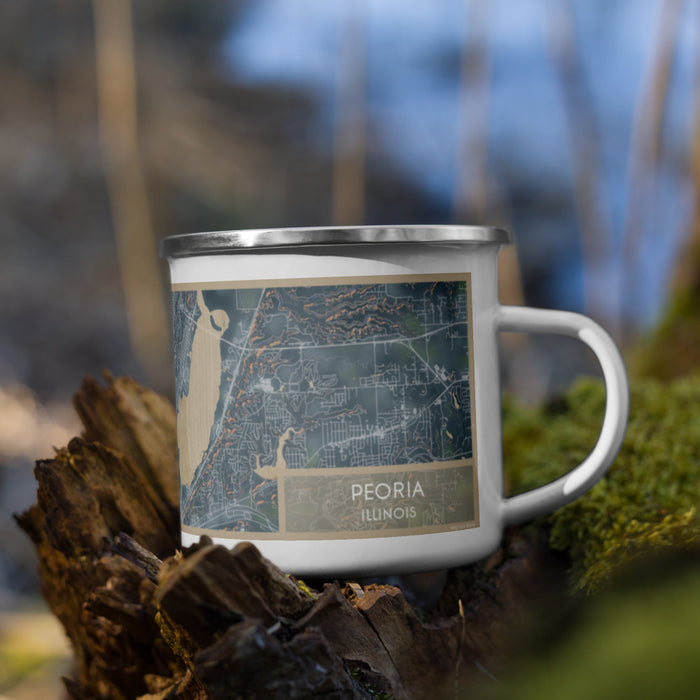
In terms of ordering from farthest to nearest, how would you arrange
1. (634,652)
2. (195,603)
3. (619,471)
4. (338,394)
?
(619,471)
(338,394)
(195,603)
(634,652)

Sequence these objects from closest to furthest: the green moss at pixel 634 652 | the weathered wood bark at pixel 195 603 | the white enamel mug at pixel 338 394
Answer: the green moss at pixel 634 652 → the weathered wood bark at pixel 195 603 → the white enamel mug at pixel 338 394

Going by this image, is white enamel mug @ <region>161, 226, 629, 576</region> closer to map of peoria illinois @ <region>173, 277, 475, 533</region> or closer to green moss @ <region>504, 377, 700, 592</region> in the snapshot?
map of peoria illinois @ <region>173, 277, 475, 533</region>

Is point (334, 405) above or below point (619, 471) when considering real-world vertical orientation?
above

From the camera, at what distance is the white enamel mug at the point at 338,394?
0.77m

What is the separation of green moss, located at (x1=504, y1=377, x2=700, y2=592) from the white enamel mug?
0.19 m

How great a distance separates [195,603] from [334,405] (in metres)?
0.26

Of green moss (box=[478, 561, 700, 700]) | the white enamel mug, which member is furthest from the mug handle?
green moss (box=[478, 561, 700, 700])

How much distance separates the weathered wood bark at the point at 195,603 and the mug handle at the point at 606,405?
9cm

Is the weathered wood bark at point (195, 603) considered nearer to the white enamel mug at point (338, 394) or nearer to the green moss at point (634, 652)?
the white enamel mug at point (338, 394)

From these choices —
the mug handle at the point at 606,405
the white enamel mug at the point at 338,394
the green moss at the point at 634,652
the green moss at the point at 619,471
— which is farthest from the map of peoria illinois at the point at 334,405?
the green moss at the point at 634,652

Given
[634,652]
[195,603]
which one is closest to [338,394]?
[195,603]

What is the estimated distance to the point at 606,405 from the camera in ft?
2.85

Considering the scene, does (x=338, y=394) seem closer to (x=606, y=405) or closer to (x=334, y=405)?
(x=334, y=405)

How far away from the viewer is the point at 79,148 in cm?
506
